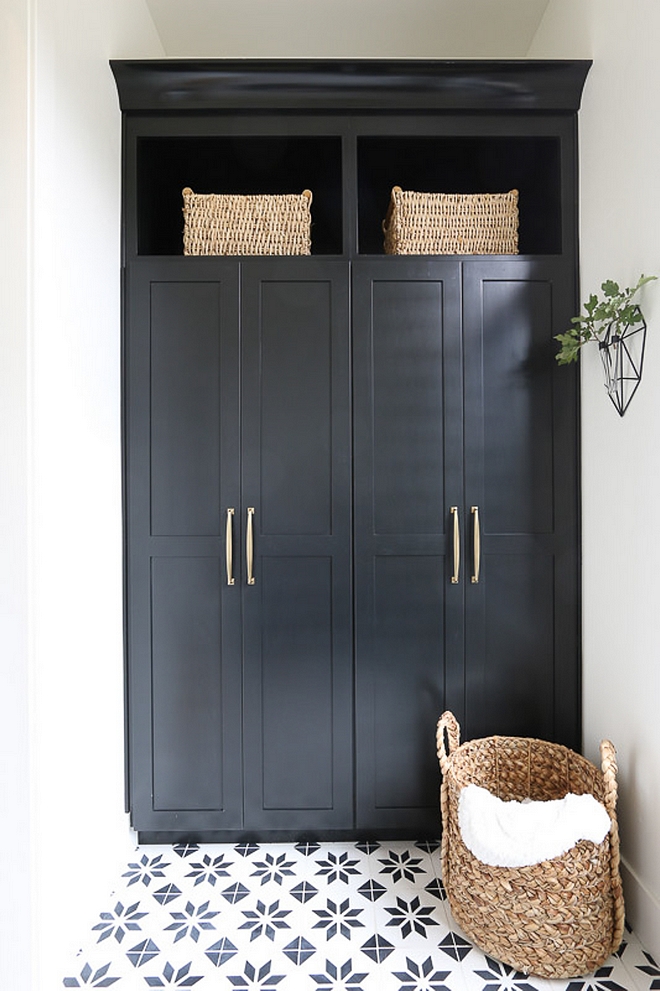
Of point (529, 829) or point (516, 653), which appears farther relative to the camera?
point (516, 653)

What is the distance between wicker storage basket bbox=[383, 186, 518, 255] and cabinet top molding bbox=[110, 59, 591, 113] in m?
0.29

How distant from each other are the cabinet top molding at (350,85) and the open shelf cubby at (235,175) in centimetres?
13

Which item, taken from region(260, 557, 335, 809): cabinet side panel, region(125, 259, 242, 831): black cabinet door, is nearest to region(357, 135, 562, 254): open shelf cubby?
region(125, 259, 242, 831): black cabinet door

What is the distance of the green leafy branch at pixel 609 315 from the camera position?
5.62 feet

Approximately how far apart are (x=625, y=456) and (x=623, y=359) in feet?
0.88

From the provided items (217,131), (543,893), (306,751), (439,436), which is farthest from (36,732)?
(217,131)

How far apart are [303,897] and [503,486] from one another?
1.36 meters

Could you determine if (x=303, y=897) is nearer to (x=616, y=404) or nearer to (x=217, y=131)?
(x=616, y=404)

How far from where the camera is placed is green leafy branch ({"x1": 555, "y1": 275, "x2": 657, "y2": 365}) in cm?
171

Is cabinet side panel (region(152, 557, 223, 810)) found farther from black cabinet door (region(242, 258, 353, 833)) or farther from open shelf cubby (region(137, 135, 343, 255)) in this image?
open shelf cubby (region(137, 135, 343, 255))

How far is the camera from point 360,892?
1922 mm

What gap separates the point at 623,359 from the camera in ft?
6.05

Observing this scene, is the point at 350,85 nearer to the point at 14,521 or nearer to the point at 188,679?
the point at 14,521

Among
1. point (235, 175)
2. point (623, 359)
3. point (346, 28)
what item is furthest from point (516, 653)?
point (346, 28)
